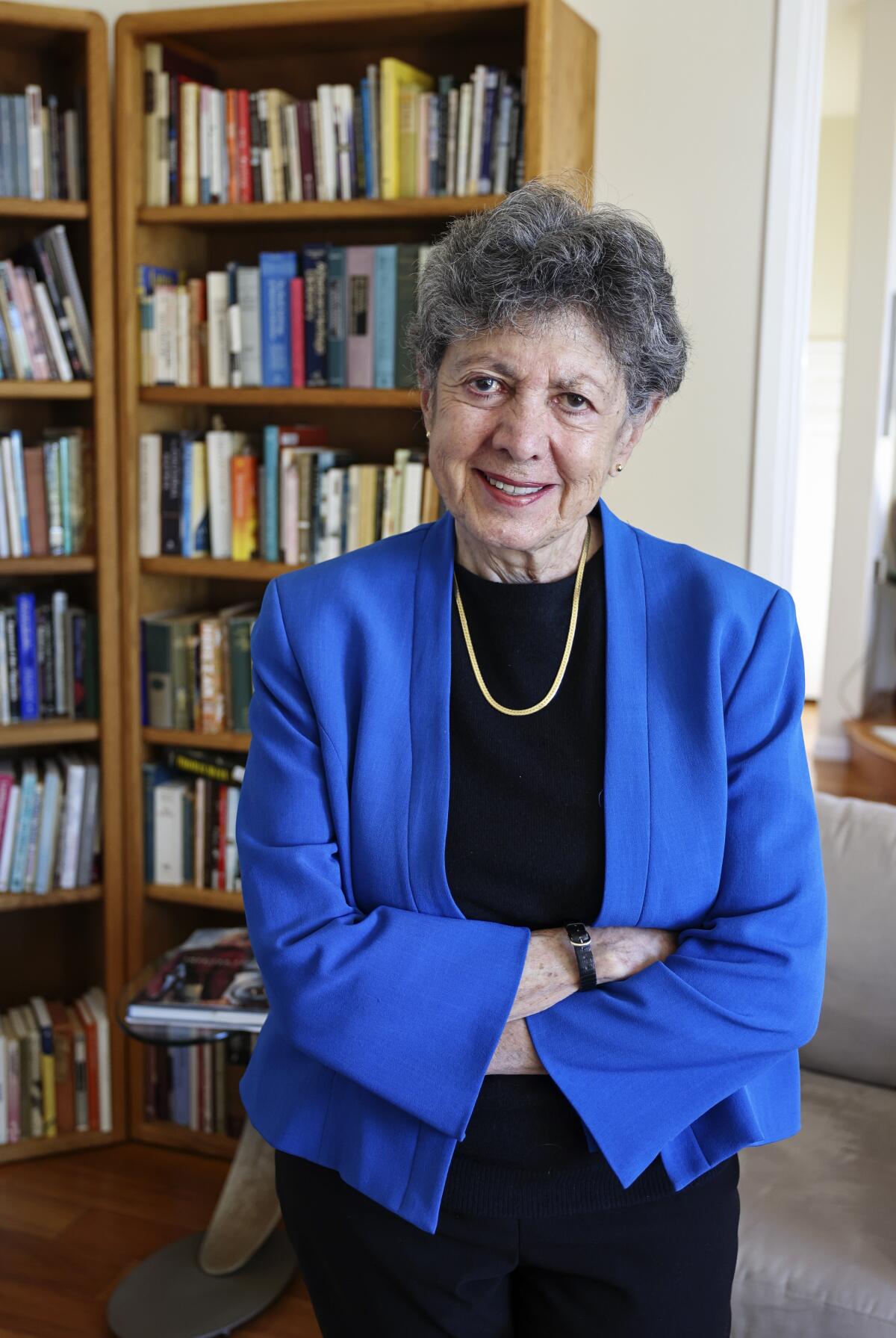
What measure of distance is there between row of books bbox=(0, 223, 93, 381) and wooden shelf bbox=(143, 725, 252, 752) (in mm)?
752

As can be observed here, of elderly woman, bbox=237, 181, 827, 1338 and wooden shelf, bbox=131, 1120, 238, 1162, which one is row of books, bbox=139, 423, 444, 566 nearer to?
elderly woman, bbox=237, 181, 827, 1338

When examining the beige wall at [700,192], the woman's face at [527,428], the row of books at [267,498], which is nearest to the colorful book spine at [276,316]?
the row of books at [267,498]

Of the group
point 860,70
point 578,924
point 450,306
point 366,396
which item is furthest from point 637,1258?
point 860,70

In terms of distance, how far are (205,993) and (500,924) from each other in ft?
→ 3.76

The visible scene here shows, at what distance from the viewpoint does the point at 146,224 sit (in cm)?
252

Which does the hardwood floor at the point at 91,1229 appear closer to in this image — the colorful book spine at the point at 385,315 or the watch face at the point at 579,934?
the watch face at the point at 579,934

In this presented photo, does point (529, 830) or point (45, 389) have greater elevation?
point (45, 389)

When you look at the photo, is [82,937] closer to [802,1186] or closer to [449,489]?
[802,1186]

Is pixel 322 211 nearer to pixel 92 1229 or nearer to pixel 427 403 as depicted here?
pixel 427 403

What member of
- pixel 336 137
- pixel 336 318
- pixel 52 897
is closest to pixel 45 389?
pixel 336 318

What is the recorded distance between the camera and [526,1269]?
1.21 m

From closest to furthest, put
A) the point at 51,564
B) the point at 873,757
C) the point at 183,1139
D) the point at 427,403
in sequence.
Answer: the point at 427,403
the point at 51,564
the point at 183,1139
the point at 873,757

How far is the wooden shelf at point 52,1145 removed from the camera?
8.84 feet

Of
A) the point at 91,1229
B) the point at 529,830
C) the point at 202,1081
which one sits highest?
the point at 529,830
